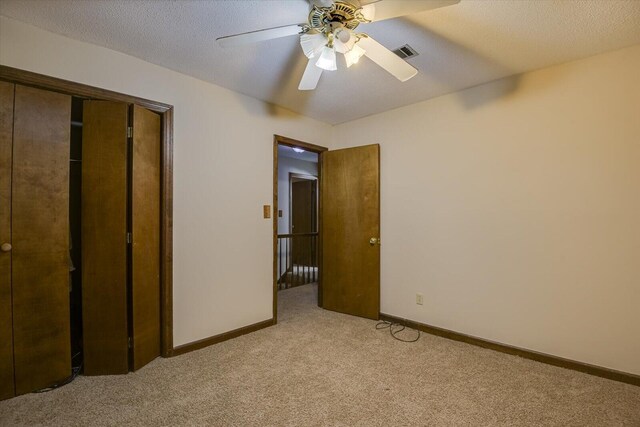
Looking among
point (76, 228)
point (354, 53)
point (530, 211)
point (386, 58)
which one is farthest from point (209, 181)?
point (530, 211)

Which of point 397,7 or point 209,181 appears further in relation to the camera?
point 209,181

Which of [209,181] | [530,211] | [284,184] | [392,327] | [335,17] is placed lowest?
[392,327]

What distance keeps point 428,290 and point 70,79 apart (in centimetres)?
343

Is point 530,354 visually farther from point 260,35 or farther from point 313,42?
point 260,35

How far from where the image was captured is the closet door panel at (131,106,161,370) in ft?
7.11

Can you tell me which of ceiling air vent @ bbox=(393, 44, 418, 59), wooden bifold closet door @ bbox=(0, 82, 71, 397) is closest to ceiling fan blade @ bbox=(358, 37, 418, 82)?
ceiling air vent @ bbox=(393, 44, 418, 59)

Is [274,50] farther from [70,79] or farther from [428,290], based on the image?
[428,290]

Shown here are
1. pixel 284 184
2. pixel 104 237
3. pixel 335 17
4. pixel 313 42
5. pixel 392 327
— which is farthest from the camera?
pixel 284 184

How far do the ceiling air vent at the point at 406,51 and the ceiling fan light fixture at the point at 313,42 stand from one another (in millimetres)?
746

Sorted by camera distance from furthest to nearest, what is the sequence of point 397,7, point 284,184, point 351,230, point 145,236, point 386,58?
1. point 284,184
2. point 351,230
3. point 145,236
4. point 386,58
5. point 397,7

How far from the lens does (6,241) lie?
70.8 inches

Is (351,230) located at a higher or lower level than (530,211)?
lower

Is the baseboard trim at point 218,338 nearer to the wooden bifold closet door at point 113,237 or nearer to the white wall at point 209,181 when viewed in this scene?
the white wall at point 209,181

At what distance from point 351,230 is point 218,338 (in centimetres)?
181
